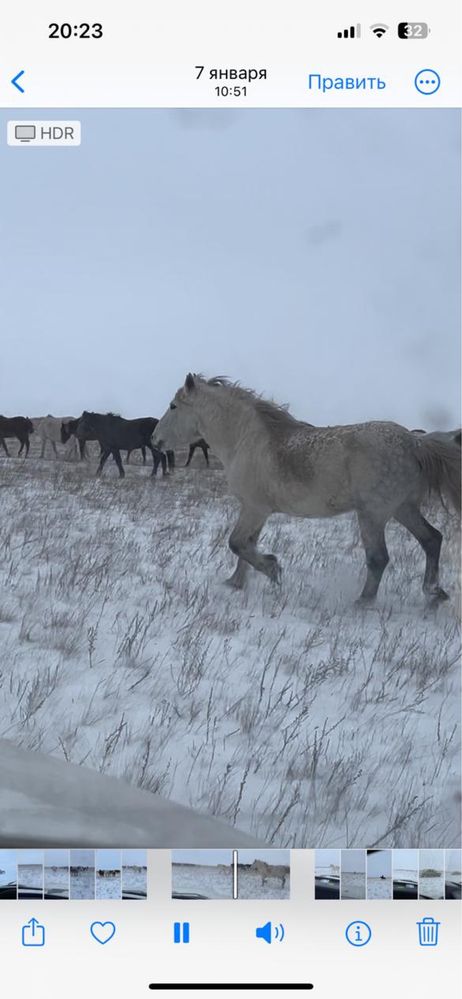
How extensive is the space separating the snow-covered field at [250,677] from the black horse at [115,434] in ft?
9.46

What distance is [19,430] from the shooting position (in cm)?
516

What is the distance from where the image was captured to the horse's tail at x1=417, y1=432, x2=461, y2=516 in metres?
3.74

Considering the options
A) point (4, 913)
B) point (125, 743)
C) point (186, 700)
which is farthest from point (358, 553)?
point (4, 913)

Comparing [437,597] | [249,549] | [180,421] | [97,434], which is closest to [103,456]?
[97,434]

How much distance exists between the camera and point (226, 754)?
268 cm

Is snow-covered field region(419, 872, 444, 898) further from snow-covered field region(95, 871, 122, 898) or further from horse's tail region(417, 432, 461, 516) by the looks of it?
horse's tail region(417, 432, 461, 516)

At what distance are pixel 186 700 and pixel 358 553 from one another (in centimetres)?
202

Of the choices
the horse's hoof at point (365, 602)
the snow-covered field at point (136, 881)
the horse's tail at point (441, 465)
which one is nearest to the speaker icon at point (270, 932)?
the snow-covered field at point (136, 881)

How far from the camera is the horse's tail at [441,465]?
374 cm

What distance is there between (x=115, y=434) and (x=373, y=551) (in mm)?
4683

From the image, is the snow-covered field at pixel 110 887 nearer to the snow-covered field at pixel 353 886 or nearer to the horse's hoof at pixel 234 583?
the snow-covered field at pixel 353 886

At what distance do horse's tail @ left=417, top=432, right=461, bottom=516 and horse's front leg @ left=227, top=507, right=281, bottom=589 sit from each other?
1.05 meters
